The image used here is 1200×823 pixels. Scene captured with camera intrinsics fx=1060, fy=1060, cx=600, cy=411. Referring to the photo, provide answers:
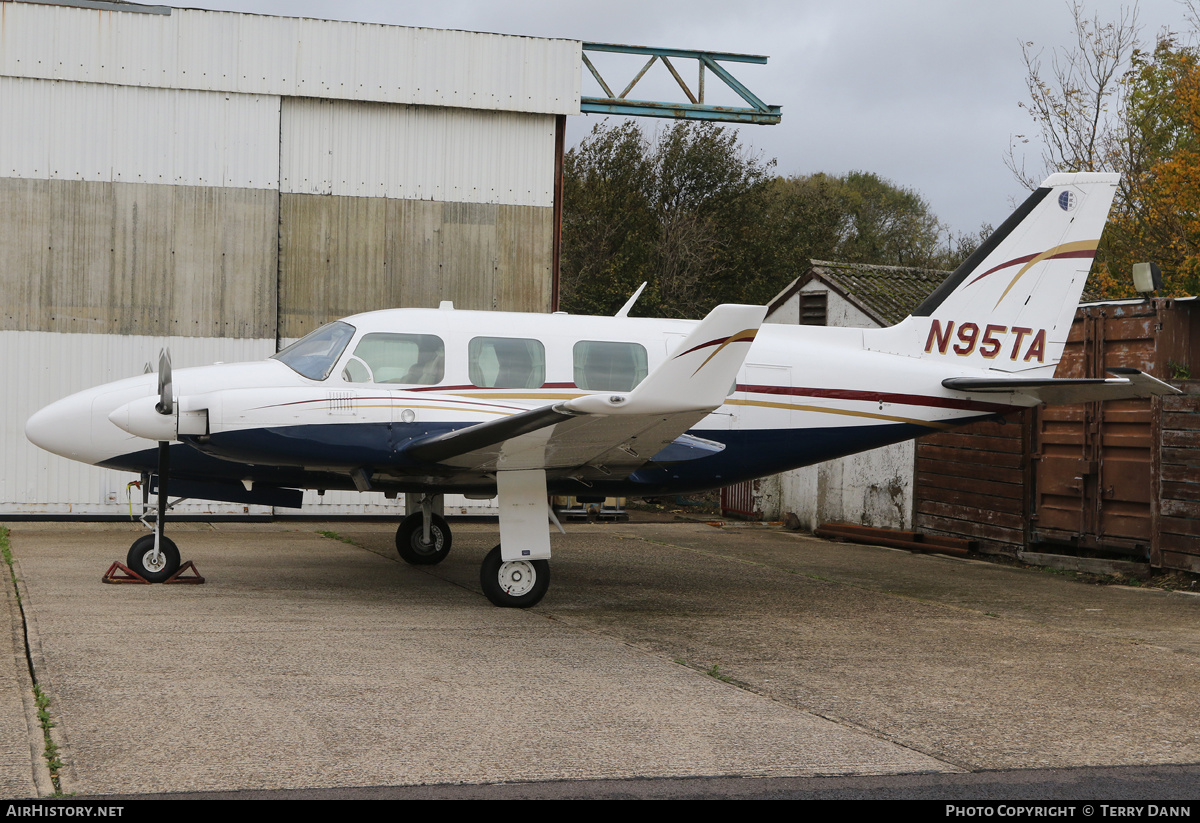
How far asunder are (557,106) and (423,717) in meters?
12.5

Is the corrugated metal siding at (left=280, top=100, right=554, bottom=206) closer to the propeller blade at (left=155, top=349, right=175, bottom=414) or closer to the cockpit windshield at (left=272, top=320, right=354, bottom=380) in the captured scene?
the cockpit windshield at (left=272, top=320, right=354, bottom=380)

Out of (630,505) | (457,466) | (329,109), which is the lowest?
(630,505)

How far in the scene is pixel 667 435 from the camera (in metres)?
8.37

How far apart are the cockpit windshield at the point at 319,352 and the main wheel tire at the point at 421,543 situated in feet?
8.67

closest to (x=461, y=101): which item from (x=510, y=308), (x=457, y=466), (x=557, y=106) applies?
(x=557, y=106)

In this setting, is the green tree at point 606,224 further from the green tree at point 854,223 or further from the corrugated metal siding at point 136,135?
the corrugated metal siding at point 136,135

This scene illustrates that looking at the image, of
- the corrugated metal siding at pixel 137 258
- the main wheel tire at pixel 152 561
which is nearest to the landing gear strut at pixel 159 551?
the main wheel tire at pixel 152 561

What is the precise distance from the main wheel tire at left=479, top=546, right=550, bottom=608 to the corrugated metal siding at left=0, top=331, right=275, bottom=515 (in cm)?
758

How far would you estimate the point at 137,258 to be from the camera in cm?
1486

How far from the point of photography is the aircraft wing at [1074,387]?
31.1ft

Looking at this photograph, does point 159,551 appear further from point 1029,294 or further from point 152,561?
point 1029,294

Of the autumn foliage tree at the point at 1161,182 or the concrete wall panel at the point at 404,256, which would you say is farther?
the autumn foliage tree at the point at 1161,182

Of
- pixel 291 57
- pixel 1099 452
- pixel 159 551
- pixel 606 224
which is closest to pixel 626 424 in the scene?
pixel 159 551

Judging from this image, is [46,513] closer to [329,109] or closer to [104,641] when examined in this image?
[329,109]
